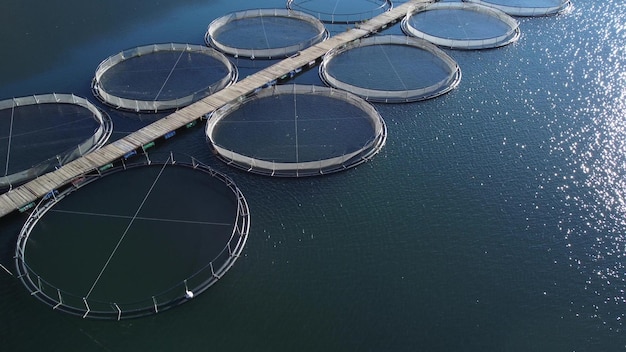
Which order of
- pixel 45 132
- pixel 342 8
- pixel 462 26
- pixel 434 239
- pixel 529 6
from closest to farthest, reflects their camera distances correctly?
1. pixel 434 239
2. pixel 45 132
3. pixel 462 26
4. pixel 342 8
5. pixel 529 6

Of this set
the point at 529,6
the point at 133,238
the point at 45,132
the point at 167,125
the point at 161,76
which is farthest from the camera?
the point at 529,6

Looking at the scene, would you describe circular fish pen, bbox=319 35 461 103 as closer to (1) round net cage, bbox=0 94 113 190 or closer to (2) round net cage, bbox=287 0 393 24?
(2) round net cage, bbox=287 0 393 24

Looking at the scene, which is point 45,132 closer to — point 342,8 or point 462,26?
point 342,8

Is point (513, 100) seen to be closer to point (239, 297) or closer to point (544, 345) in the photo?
point (544, 345)

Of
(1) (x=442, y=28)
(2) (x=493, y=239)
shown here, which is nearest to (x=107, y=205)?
(2) (x=493, y=239)

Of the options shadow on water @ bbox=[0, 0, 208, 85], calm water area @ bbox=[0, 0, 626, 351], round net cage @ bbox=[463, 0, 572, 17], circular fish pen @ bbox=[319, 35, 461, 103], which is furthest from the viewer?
round net cage @ bbox=[463, 0, 572, 17]

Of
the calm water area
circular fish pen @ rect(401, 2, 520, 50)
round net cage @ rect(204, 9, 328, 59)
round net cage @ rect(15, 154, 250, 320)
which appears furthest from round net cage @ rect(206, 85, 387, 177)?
circular fish pen @ rect(401, 2, 520, 50)

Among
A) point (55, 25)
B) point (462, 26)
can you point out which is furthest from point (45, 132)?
point (462, 26)
